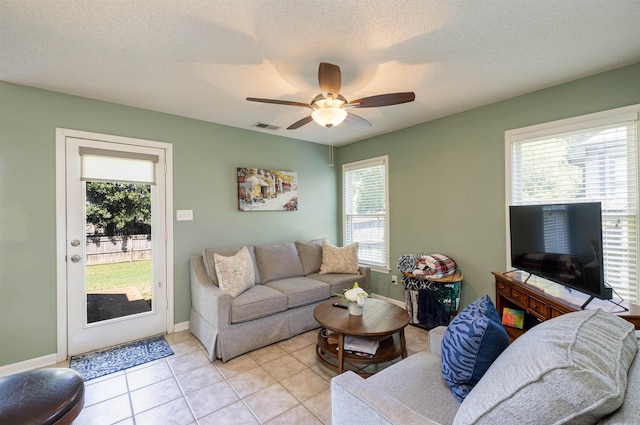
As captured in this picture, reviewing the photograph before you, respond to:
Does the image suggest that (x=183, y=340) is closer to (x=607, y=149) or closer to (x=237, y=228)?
(x=237, y=228)

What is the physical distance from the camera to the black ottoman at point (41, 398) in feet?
4.14

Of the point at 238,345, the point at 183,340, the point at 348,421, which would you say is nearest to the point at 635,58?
the point at 348,421

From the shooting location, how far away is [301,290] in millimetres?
3221

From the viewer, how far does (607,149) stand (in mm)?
2404

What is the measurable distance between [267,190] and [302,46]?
7.66 ft

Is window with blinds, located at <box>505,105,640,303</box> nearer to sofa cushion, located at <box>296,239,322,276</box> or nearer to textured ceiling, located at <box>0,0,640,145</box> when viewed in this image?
textured ceiling, located at <box>0,0,640,145</box>

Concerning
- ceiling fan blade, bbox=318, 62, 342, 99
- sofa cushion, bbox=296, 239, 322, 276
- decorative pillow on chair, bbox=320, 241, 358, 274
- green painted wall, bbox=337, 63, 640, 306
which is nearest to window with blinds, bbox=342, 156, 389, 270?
green painted wall, bbox=337, 63, 640, 306

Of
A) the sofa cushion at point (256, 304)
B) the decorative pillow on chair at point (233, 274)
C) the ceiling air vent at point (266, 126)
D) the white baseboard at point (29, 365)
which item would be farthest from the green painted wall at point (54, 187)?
the sofa cushion at point (256, 304)

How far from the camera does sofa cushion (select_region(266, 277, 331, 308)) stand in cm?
314

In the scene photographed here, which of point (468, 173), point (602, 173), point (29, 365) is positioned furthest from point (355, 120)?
point (29, 365)

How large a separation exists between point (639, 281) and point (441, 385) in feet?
6.90

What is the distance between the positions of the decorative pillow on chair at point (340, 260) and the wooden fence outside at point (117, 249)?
218 centimetres

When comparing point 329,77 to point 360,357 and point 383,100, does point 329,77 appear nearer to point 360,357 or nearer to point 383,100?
point 383,100

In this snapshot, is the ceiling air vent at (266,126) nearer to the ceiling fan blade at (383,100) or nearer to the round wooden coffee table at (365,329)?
the ceiling fan blade at (383,100)
